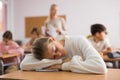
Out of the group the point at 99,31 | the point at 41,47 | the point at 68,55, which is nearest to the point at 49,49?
the point at 41,47

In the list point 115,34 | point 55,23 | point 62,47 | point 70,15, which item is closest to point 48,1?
point 70,15

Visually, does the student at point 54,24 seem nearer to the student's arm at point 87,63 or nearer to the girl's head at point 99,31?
the girl's head at point 99,31

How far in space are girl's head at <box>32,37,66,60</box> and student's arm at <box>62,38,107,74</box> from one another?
0.10 metres

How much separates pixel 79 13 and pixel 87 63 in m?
A: 5.61

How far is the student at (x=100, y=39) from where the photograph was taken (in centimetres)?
362

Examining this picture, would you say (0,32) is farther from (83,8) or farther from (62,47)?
(62,47)

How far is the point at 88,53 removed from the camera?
1.53 metres

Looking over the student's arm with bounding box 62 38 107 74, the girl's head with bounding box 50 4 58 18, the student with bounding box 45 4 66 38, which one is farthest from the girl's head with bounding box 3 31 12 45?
the student's arm with bounding box 62 38 107 74

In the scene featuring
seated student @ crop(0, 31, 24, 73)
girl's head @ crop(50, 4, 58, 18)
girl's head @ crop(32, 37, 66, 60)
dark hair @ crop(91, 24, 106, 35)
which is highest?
girl's head @ crop(50, 4, 58, 18)

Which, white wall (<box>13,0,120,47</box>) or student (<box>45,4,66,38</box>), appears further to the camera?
white wall (<box>13,0,120,47</box>)

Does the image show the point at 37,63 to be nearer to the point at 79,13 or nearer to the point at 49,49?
the point at 49,49

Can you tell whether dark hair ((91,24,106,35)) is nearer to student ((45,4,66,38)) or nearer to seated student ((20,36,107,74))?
student ((45,4,66,38))

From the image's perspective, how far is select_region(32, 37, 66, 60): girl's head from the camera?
1.53 m

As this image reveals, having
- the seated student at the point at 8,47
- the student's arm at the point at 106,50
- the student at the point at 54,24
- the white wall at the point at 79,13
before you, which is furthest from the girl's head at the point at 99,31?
the white wall at the point at 79,13
